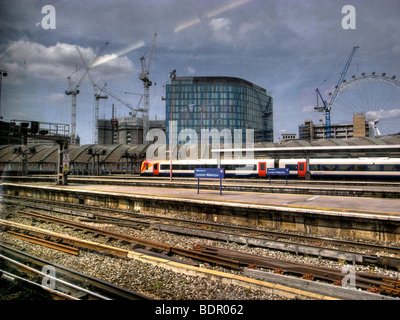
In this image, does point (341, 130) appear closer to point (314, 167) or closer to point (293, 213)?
point (314, 167)

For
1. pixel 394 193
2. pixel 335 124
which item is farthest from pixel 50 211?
pixel 335 124

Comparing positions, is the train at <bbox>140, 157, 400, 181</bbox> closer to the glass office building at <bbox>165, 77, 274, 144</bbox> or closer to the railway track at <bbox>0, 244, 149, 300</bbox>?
the railway track at <bbox>0, 244, 149, 300</bbox>

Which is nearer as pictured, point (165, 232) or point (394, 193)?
point (165, 232)

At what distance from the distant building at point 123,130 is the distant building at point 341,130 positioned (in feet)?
298

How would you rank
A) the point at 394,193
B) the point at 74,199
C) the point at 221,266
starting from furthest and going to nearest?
the point at 74,199 < the point at 394,193 < the point at 221,266

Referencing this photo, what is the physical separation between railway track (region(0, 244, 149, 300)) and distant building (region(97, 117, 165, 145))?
165m

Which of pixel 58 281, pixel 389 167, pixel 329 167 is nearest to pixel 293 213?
pixel 58 281

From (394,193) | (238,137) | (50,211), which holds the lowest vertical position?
(50,211)

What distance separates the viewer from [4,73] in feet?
19.2

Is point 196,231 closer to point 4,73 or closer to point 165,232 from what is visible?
point 165,232

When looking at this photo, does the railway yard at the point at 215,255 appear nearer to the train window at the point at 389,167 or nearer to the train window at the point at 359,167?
the train window at the point at 359,167

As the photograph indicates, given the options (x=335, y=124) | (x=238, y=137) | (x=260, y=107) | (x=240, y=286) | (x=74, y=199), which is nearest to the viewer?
(x=240, y=286)

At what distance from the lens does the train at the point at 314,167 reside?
29.6 m
